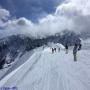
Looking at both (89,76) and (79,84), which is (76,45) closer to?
(89,76)

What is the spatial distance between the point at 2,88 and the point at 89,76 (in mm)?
5662

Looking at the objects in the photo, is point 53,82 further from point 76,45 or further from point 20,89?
point 76,45

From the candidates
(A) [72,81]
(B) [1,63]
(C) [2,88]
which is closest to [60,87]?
(A) [72,81]

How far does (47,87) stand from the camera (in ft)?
37.6

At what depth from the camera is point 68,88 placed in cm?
1077

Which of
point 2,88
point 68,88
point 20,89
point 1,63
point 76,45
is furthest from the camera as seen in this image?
point 1,63

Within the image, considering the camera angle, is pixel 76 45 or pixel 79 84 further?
pixel 76 45

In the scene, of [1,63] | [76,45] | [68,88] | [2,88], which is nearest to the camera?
[68,88]

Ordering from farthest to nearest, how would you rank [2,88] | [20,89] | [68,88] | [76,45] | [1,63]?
[1,63] → [76,45] → [2,88] → [20,89] → [68,88]

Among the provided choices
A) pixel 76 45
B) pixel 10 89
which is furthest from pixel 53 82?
pixel 76 45

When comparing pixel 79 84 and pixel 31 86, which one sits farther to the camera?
pixel 31 86

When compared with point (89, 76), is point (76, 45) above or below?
above

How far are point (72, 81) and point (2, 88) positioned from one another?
4.42m

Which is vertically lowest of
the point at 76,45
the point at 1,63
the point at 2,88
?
the point at 1,63
